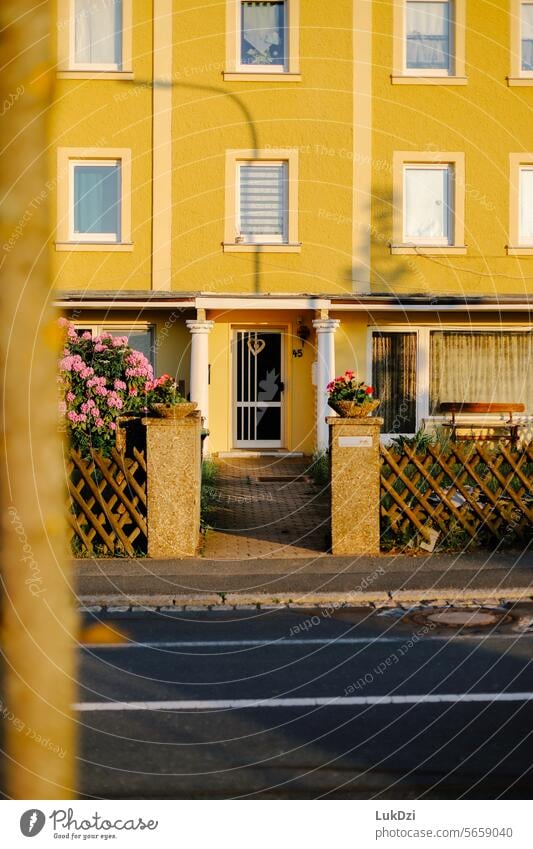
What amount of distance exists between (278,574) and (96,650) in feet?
10.1

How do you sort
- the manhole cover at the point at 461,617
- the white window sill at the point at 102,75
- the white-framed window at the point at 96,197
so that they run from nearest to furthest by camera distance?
the manhole cover at the point at 461,617 → the white window sill at the point at 102,75 → the white-framed window at the point at 96,197

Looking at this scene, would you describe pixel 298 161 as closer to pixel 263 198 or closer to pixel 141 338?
pixel 263 198

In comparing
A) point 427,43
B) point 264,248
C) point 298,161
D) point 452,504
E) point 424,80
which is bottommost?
point 452,504

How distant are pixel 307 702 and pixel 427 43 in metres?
16.8

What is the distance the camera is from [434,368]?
2077cm

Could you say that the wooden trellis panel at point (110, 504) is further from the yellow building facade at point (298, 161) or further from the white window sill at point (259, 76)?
the white window sill at point (259, 76)

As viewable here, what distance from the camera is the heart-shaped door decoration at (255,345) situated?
21.1 metres

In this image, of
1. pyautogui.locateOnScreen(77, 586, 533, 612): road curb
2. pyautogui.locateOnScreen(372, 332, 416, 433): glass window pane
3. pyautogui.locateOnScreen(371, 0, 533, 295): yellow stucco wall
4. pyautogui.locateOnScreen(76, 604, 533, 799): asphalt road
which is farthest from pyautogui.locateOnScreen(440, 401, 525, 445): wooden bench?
pyautogui.locateOnScreen(76, 604, 533, 799): asphalt road

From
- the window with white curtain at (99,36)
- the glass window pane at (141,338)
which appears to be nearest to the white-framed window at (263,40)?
the window with white curtain at (99,36)

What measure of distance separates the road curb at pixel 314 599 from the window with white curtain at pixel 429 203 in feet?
39.0

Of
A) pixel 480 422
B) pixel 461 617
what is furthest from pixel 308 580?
pixel 480 422

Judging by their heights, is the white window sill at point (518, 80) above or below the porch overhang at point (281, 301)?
above

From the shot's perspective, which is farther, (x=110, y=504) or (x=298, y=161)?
(x=298, y=161)

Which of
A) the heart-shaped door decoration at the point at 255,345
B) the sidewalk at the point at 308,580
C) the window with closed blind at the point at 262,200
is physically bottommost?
the sidewalk at the point at 308,580
